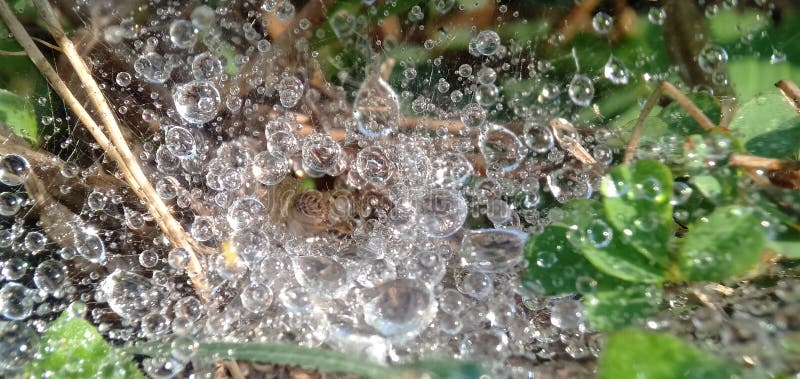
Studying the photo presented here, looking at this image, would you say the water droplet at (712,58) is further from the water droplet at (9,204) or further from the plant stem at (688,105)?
the water droplet at (9,204)

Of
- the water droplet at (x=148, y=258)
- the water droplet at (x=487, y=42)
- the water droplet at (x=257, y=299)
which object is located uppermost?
the water droplet at (x=487, y=42)

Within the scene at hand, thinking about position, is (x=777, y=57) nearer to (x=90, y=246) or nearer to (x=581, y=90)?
(x=581, y=90)

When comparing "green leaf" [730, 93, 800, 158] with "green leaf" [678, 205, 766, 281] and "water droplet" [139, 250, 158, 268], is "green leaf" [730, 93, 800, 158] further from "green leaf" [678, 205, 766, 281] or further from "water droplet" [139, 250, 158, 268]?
"water droplet" [139, 250, 158, 268]

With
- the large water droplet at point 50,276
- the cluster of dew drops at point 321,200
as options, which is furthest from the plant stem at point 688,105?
the large water droplet at point 50,276

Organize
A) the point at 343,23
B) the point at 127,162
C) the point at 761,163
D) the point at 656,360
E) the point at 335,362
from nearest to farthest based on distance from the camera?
the point at 656,360 < the point at 335,362 < the point at 761,163 < the point at 127,162 < the point at 343,23

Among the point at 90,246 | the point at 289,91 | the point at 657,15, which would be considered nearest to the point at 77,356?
the point at 90,246

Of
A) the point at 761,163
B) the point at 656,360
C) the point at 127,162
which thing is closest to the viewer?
the point at 656,360

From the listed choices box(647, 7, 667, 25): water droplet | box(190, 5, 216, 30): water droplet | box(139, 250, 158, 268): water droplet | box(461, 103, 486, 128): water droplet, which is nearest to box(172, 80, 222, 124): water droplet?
box(190, 5, 216, 30): water droplet
